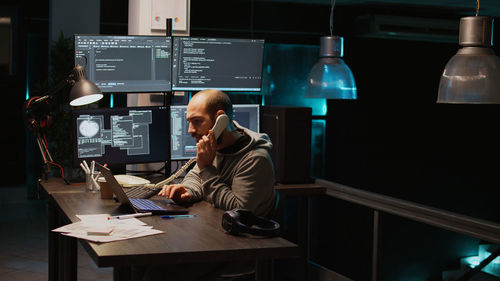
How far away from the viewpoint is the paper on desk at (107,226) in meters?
2.37

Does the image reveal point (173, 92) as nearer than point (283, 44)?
Yes

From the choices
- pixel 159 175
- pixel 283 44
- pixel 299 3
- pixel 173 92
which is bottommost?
pixel 159 175

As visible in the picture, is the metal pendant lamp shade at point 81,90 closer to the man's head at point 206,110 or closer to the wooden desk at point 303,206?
the man's head at point 206,110

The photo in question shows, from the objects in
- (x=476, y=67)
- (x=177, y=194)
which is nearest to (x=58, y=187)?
(x=177, y=194)

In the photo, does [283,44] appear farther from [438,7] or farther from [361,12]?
[438,7]

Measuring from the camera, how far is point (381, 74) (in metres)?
10.3

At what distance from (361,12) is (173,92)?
6120mm

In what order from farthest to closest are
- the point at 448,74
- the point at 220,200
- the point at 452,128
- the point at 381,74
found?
1. the point at 452,128
2. the point at 381,74
3. the point at 220,200
4. the point at 448,74

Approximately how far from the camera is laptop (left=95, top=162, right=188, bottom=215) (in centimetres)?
286

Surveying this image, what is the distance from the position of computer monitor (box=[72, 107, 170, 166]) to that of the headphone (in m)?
1.65

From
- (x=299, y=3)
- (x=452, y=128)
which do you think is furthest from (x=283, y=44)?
(x=452, y=128)

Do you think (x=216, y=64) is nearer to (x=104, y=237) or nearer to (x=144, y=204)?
(x=144, y=204)

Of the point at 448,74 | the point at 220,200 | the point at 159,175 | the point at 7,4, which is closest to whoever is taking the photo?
the point at 448,74

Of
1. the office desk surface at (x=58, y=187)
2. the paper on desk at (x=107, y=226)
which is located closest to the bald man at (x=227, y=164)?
the paper on desk at (x=107, y=226)
